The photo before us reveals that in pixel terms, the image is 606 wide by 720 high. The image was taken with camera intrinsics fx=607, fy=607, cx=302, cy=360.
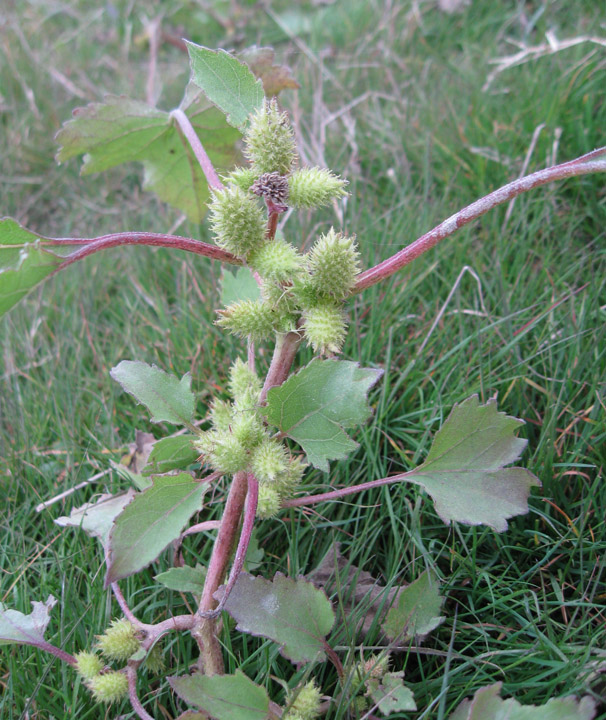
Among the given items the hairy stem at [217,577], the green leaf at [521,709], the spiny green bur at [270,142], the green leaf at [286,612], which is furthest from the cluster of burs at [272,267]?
the green leaf at [521,709]

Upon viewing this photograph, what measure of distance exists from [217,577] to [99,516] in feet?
1.45

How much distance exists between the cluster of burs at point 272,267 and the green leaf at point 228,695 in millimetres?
386

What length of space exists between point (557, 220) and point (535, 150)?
379mm

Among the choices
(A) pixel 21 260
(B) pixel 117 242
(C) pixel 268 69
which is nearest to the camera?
(A) pixel 21 260

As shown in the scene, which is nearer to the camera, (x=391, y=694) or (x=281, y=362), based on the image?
(x=391, y=694)

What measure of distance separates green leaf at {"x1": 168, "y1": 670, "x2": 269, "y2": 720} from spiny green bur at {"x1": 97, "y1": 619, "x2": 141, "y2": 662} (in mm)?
212

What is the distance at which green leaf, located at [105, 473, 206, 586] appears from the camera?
1.16 m

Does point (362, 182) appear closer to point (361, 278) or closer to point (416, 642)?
point (361, 278)

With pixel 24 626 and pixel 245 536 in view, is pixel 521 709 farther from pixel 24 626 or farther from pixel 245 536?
pixel 24 626

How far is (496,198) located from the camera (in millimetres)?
1201

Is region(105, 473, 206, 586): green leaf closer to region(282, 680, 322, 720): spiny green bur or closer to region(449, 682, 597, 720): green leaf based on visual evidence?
region(282, 680, 322, 720): spiny green bur

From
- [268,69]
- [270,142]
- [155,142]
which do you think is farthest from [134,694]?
[268,69]

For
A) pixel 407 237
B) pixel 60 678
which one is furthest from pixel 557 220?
pixel 60 678

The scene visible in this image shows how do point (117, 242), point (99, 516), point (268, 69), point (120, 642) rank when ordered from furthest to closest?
1. point (268, 69)
2. point (99, 516)
3. point (120, 642)
4. point (117, 242)
